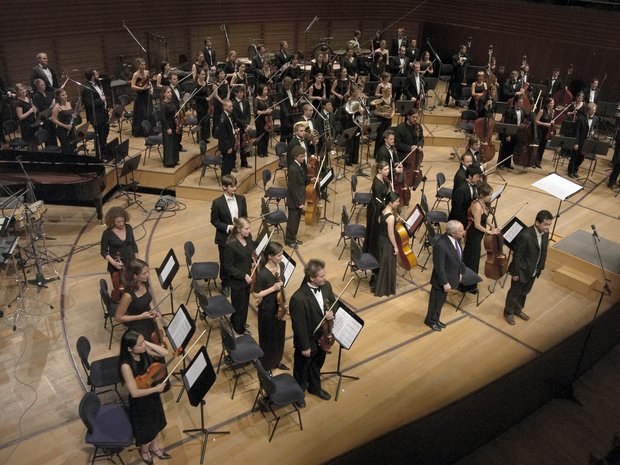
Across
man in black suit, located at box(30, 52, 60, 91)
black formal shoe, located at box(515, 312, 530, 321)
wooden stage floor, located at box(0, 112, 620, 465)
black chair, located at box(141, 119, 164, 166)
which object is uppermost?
man in black suit, located at box(30, 52, 60, 91)

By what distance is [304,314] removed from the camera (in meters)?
5.46

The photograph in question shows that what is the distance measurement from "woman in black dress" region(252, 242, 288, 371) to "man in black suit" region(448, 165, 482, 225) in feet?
10.0

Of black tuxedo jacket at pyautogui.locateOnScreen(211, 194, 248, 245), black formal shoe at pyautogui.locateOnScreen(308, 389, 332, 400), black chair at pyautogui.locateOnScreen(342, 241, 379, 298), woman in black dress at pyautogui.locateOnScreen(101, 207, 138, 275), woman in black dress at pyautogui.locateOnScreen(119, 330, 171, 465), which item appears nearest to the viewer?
woman in black dress at pyautogui.locateOnScreen(119, 330, 171, 465)

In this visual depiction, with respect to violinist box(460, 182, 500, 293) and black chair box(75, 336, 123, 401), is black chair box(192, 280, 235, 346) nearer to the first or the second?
black chair box(75, 336, 123, 401)

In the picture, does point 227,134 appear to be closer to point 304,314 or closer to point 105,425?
point 304,314

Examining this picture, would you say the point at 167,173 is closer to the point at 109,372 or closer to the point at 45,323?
the point at 45,323

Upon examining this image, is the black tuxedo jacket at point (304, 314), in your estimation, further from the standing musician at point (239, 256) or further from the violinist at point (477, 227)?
the violinist at point (477, 227)

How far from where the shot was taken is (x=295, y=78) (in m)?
13.9

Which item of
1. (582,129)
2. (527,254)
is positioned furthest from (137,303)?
(582,129)

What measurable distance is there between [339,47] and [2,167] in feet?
48.0

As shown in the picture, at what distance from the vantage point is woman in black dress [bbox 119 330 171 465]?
4.60 meters

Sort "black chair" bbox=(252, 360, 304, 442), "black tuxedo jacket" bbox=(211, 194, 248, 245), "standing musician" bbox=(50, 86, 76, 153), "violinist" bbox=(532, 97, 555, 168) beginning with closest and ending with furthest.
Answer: "black chair" bbox=(252, 360, 304, 442) < "black tuxedo jacket" bbox=(211, 194, 248, 245) < "standing musician" bbox=(50, 86, 76, 153) < "violinist" bbox=(532, 97, 555, 168)

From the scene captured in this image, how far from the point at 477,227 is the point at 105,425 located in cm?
512

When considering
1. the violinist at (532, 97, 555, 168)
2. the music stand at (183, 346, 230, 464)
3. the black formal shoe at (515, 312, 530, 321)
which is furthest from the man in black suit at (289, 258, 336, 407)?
the violinist at (532, 97, 555, 168)
